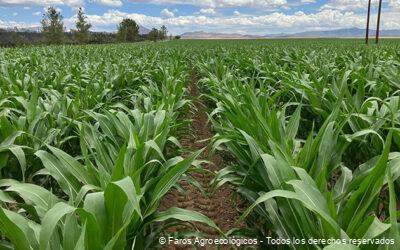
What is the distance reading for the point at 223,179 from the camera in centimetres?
236

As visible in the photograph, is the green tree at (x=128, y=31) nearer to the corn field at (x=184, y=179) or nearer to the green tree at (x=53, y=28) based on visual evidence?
the green tree at (x=53, y=28)

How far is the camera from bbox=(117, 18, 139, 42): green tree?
68500 millimetres

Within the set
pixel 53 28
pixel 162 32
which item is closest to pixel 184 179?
pixel 53 28

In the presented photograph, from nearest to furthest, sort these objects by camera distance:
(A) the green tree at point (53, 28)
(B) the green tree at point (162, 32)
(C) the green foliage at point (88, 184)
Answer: (C) the green foliage at point (88, 184) → (A) the green tree at point (53, 28) → (B) the green tree at point (162, 32)

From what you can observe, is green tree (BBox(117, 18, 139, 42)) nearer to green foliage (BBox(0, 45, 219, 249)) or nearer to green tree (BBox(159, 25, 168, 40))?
green tree (BBox(159, 25, 168, 40))

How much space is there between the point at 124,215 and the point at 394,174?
1.18 m

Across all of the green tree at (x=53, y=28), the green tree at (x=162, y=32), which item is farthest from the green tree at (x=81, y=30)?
the green tree at (x=162, y=32)

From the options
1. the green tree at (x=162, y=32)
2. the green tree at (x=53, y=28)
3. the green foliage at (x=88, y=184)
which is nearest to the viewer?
the green foliage at (x=88, y=184)

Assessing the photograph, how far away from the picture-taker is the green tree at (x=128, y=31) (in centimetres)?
6850

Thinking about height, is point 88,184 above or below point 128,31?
below

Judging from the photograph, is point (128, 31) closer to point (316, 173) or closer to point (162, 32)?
point (162, 32)

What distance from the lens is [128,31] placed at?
72.7 meters

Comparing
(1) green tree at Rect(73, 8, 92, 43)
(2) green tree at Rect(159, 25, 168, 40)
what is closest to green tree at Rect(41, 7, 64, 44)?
(1) green tree at Rect(73, 8, 92, 43)

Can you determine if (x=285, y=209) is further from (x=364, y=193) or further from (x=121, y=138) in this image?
(x=121, y=138)
